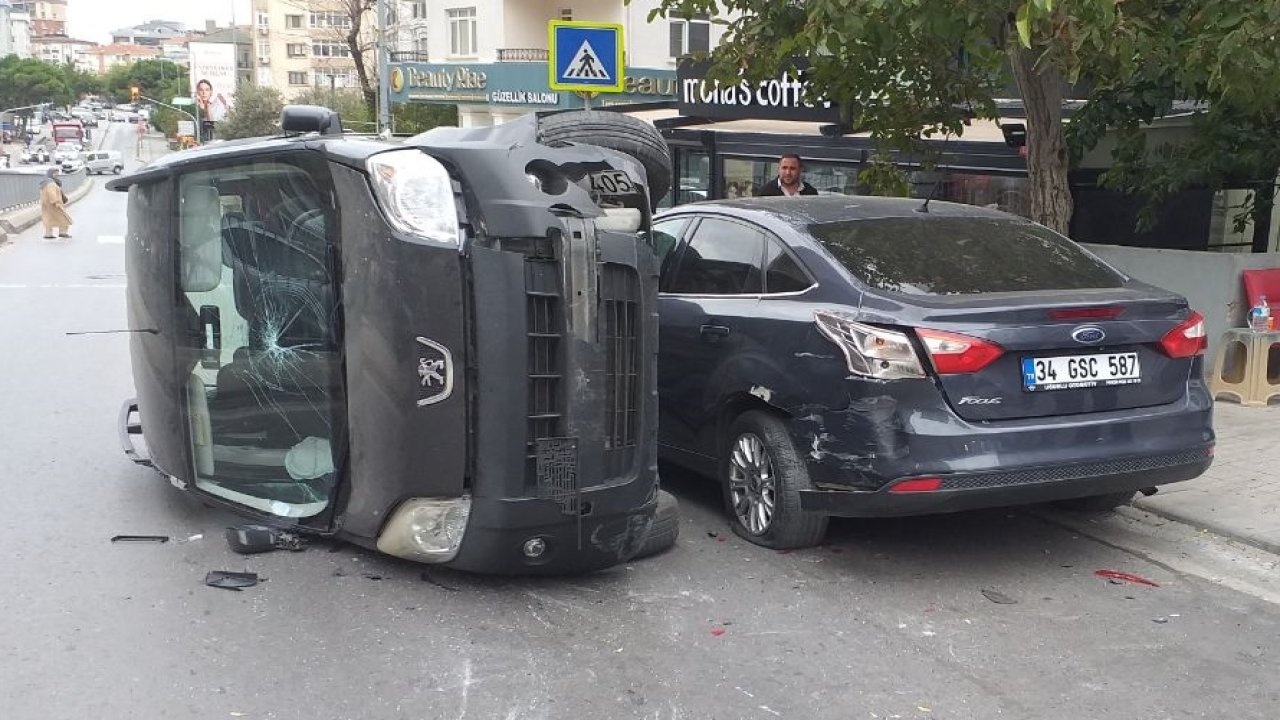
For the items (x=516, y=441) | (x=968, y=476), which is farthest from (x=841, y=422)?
(x=516, y=441)

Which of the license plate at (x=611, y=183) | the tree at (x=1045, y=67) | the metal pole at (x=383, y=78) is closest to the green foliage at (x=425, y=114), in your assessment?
the metal pole at (x=383, y=78)

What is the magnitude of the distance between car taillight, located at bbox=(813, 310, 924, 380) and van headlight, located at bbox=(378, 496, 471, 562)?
62.4 inches

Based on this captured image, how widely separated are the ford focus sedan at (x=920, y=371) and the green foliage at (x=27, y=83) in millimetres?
139304

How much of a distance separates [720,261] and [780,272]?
1.81ft

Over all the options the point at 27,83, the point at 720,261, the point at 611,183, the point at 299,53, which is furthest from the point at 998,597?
the point at 27,83

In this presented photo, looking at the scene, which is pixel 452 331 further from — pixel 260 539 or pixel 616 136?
pixel 260 539

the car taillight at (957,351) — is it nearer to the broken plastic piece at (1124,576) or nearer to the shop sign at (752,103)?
the broken plastic piece at (1124,576)

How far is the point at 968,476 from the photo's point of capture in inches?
184

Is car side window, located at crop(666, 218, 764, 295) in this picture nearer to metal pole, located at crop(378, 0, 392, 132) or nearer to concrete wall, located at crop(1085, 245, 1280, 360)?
concrete wall, located at crop(1085, 245, 1280, 360)

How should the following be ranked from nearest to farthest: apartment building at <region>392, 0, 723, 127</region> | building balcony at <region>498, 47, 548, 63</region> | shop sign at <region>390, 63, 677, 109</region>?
1. shop sign at <region>390, 63, 677, 109</region>
2. apartment building at <region>392, 0, 723, 127</region>
3. building balcony at <region>498, 47, 548, 63</region>

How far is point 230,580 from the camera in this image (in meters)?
4.88

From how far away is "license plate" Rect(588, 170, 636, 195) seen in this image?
15.0 feet

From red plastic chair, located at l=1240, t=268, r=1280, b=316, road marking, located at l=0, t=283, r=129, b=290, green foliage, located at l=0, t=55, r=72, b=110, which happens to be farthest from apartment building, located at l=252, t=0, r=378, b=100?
red plastic chair, located at l=1240, t=268, r=1280, b=316

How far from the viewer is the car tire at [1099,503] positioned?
5858mm
